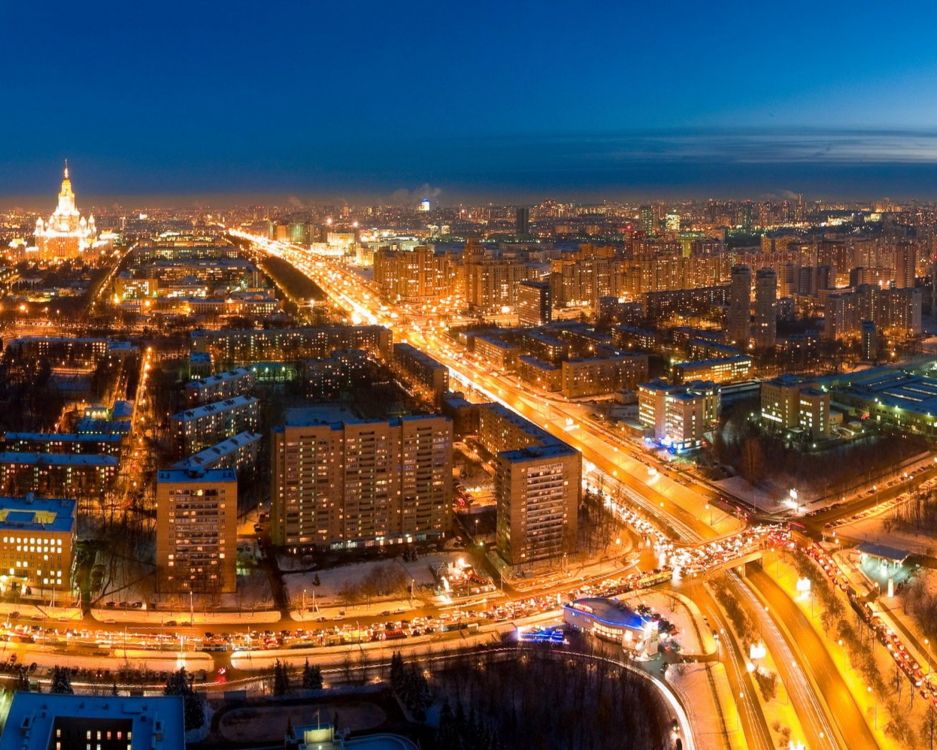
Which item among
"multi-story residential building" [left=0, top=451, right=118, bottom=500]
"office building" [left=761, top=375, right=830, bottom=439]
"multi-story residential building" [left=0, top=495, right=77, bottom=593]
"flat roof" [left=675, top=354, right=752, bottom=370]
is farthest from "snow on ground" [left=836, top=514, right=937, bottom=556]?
"multi-story residential building" [left=0, top=451, right=118, bottom=500]

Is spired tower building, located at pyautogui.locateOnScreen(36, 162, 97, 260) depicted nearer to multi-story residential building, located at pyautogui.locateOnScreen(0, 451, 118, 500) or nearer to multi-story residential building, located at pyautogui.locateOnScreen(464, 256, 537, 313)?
multi-story residential building, located at pyautogui.locateOnScreen(464, 256, 537, 313)

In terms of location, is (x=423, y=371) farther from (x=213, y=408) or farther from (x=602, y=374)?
(x=213, y=408)

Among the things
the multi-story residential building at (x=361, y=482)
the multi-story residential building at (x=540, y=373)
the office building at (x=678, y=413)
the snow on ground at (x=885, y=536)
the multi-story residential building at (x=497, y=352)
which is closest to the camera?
the multi-story residential building at (x=361, y=482)

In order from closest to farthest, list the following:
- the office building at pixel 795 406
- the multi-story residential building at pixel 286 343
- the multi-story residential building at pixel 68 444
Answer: the multi-story residential building at pixel 68 444 < the office building at pixel 795 406 < the multi-story residential building at pixel 286 343

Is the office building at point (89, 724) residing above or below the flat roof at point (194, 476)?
below

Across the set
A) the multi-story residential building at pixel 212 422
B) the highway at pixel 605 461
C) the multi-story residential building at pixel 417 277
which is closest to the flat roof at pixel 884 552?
the highway at pixel 605 461

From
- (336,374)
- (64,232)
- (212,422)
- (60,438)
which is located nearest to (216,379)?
(212,422)

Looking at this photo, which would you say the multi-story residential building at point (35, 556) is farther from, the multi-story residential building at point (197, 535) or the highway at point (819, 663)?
the highway at point (819, 663)
